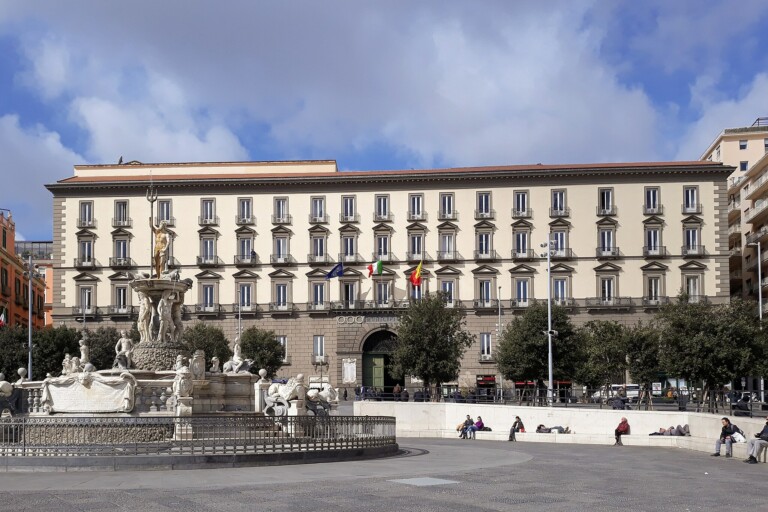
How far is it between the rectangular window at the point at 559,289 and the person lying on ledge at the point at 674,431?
132ft

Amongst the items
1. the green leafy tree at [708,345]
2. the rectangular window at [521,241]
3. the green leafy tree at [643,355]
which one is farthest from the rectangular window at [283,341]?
the green leafy tree at [708,345]

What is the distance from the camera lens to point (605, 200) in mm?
75750

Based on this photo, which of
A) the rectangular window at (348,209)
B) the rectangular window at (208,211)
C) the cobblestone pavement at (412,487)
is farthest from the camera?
the rectangular window at (208,211)

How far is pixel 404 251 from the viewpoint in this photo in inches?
3012

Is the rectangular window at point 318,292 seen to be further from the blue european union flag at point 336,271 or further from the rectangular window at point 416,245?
the rectangular window at point 416,245

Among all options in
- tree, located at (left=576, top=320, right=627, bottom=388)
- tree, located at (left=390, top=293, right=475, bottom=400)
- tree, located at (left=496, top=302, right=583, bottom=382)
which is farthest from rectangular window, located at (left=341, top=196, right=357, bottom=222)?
tree, located at (left=576, top=320, right=627, bottom=388)

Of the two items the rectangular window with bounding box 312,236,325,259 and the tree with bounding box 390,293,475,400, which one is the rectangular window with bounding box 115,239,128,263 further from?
the tree with bounding box 390,293,475,400

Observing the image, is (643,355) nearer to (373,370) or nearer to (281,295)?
(373,370)

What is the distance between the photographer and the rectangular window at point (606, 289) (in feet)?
245

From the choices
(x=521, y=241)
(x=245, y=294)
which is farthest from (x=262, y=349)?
(x=521, y=241)

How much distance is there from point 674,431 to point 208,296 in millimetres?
49094

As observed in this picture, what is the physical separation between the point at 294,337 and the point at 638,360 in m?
27.6

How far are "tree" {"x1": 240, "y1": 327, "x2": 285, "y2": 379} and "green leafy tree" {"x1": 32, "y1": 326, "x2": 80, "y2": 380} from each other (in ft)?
37.2

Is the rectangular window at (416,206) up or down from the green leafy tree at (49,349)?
up
